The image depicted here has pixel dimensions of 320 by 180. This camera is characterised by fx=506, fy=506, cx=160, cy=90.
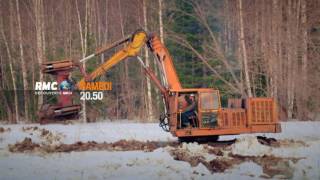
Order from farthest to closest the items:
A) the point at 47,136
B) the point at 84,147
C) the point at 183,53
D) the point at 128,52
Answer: the point at 183,53 → the point at 47,136 → the point at 128,52 → the point at 84,147

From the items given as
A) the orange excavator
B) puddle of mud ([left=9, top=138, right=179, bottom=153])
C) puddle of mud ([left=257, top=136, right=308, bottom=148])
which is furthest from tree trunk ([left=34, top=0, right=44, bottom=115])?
puddle of mud ([left=257, top=136, right=308, bottom=148])

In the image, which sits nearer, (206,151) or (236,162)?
(236,162)

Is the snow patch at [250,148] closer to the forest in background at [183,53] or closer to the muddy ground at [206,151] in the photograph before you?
the muddy ground at [206,151]

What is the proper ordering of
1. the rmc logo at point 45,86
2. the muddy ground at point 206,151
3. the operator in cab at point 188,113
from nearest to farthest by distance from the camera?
the muddy ground at point 206,151, the operator in cab at point 188,113, the rmc logo at point 45,86

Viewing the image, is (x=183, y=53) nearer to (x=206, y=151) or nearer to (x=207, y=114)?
(x=207, y=114)

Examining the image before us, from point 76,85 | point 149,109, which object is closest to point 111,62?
point 76,85

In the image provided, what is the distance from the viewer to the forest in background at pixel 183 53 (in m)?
32.5

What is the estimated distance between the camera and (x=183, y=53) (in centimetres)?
4144

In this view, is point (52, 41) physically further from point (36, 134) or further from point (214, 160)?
point (214, 160)

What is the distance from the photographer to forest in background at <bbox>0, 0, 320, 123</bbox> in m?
32.5

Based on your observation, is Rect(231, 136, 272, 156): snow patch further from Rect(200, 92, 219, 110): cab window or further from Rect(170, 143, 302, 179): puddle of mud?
Rect(200, 92, 219, 110): cab window

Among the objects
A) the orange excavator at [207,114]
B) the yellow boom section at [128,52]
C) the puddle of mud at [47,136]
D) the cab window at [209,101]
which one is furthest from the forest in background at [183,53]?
the cab window at [209,101]

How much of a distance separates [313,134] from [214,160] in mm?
10352

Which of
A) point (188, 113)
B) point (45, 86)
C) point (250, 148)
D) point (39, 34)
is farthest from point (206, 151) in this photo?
point (45, 86)
